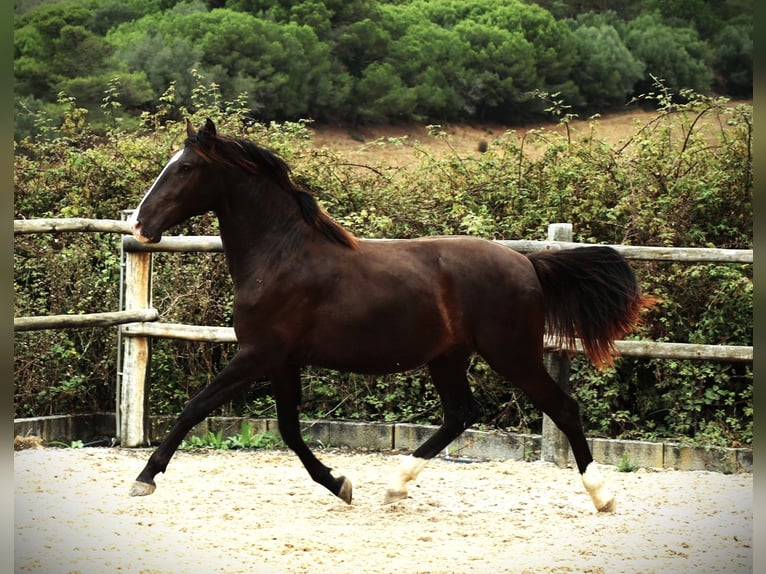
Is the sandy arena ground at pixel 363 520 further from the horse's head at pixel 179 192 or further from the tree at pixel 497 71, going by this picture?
the tree at pixel 497 71

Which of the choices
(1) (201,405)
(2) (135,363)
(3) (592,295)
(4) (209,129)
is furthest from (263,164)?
(2) (135,363)

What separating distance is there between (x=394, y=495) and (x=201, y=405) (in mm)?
1154

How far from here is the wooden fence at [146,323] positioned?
5703mm

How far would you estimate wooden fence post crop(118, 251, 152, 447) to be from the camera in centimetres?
647

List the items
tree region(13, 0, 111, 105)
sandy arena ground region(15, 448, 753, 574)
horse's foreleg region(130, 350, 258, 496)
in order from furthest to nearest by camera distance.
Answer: tree region(13, 0, 111, 105)
horse's foreleg region(130, 350, 258, 496)
sandy arena ground region(15, 448, 753, 574)

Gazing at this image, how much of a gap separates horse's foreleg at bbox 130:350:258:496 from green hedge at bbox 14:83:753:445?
7.13 ft

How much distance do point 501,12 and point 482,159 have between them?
928 inches

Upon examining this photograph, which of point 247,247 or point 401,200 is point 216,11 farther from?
point 247,247

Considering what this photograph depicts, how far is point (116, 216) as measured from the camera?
7.83 metres

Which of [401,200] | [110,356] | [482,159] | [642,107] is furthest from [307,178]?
[642,107]

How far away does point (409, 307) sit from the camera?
4.79 meters

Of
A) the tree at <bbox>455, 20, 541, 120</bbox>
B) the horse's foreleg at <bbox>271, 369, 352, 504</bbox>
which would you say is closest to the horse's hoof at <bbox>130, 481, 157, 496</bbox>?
the horse's foreleg at <bbox>271, 369, 352, 504</bbox>

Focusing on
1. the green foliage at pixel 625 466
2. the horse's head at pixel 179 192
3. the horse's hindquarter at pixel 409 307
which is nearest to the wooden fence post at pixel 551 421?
the green foliage at pixel 625 466

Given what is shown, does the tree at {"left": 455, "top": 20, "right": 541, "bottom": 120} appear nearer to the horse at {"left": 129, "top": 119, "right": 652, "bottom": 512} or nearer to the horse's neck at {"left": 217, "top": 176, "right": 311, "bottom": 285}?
the horse at {"left": 129, "top": 119, "right": 652, "bottom": 512}
